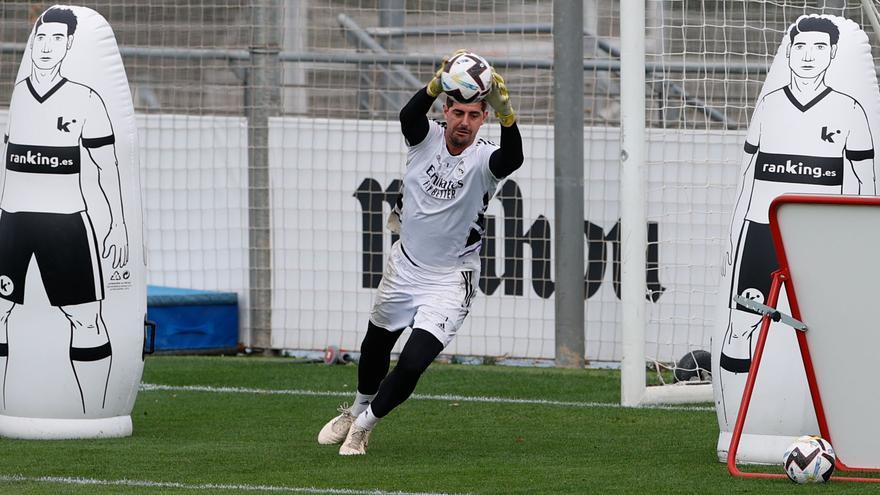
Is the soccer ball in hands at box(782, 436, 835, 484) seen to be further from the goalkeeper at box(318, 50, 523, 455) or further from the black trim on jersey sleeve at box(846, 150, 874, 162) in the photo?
the goalkeeper at box(318, 50, 523, 455)

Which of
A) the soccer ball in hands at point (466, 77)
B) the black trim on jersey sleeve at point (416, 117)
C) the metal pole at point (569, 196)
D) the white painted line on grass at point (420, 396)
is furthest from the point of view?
the metal pole at point (569, 196)

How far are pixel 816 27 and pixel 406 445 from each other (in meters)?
2.64

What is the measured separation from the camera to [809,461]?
6.04 metres

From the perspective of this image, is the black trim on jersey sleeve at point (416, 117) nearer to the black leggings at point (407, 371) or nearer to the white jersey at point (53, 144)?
the black leggings at point (407, 371)

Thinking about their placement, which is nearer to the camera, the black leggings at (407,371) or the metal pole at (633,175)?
the black leggings at (407,371)

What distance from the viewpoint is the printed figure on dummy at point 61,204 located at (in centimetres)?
736

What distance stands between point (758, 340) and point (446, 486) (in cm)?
134

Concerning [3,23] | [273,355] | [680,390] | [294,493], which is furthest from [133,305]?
[3,23]

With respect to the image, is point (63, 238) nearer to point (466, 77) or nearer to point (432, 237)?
point (432, 237)

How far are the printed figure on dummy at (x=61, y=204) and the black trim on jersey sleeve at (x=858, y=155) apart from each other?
3322 millimetres

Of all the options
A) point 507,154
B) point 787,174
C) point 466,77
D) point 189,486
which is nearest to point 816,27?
point 787,174

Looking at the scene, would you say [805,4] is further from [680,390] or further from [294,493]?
[294,493]

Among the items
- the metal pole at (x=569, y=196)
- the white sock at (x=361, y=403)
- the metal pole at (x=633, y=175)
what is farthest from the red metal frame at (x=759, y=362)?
the metal pole at (x=569, y=196)

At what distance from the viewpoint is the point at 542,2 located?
12.1m
